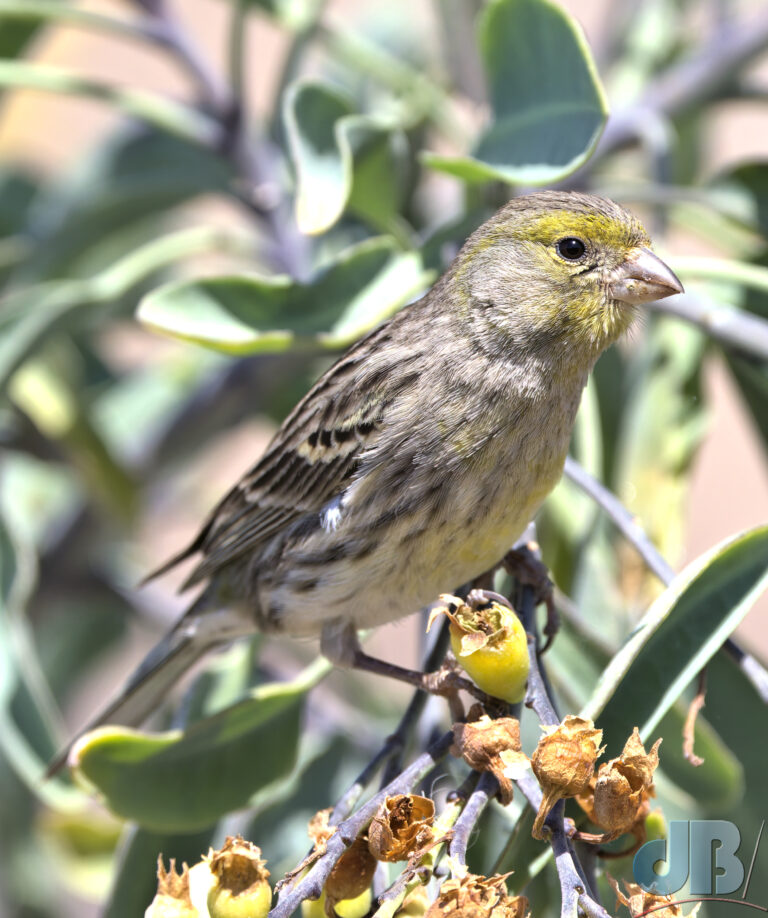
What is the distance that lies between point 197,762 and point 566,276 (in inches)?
43.0

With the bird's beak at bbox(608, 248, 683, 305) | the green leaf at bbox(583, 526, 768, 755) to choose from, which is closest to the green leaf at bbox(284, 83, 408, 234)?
the bird's beak at bbox(608, 248, 683, 305)

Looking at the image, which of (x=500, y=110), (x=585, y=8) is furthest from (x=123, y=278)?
(x=585, y=8)

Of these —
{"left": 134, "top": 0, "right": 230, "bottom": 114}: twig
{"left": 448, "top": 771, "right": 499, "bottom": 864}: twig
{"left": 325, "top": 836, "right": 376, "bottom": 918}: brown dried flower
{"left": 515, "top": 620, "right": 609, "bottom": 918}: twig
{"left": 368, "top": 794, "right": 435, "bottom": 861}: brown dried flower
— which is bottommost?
{"left": 325, "top": 836, "right": 376, "bottom": 918}: brown dried flower

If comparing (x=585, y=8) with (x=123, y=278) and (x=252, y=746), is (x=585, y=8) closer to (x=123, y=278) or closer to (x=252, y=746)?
(x=123, y=278)

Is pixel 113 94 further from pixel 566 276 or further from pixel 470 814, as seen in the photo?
pixel 470 814

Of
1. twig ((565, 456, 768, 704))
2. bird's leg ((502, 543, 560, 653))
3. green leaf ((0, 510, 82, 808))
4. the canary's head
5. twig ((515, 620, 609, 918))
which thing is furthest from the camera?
green leaf ((0, 510, 82, 808))

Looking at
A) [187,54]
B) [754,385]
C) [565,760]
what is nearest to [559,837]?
[565,760]

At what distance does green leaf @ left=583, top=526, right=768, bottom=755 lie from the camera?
162 centimetres

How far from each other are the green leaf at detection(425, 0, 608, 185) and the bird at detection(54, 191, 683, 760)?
109mm

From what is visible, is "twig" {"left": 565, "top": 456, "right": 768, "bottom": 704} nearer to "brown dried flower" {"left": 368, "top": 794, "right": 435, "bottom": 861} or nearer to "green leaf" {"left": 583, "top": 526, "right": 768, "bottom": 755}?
"green leaf" {"left": 583, "top": 526, "right": 768, "bottom": 755}

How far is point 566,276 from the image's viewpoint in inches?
80.3

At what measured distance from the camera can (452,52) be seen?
316 cm

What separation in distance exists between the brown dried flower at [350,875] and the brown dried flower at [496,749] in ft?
0.55

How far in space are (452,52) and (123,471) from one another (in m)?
1.44
